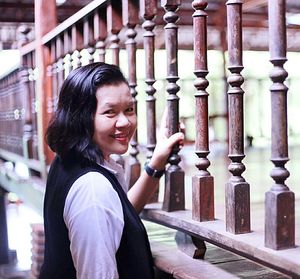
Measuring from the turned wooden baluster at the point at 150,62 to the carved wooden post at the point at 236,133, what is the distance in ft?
1.62

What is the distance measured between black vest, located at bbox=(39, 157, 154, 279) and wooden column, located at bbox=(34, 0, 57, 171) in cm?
169

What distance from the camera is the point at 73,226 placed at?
148 centimetres

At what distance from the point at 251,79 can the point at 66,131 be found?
307 inches

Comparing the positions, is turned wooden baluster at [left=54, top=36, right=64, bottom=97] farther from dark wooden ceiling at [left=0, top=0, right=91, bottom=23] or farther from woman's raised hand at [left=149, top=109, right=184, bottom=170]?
dark wooden ceiling at [left=0, top=0, right=91, bottom=23]

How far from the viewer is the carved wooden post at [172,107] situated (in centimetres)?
171

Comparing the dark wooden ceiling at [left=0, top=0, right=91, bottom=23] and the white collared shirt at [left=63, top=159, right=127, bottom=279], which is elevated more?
the dark wooden ceiling at [left=0, top=0, right=91, bottom=23]

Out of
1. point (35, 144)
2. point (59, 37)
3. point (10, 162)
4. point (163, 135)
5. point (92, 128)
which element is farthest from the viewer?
point (10, 162)

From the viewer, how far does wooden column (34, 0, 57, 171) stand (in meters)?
3.26

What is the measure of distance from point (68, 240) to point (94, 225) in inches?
7.2

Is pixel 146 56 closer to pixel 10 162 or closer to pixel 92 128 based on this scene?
pixel 92 128

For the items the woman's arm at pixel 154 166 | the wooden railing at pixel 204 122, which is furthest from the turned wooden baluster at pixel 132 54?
the woman's arm at pixel 154 166

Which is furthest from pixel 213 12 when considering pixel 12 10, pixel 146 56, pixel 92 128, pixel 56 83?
pixel 92 128

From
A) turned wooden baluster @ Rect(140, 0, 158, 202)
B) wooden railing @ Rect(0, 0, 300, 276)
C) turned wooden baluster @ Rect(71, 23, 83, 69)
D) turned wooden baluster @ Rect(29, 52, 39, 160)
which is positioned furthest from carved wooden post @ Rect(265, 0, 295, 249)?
turned wooden baluster @ Rect(29, 52, 39, 160)

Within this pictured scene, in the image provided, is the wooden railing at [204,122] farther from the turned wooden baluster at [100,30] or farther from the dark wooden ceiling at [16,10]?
the dark wooden ceiling at [16,10]
